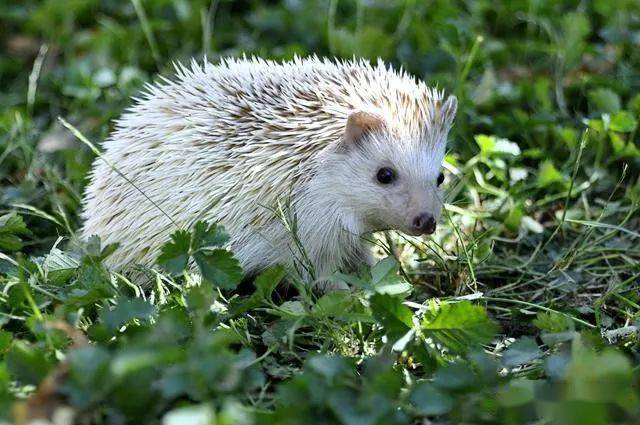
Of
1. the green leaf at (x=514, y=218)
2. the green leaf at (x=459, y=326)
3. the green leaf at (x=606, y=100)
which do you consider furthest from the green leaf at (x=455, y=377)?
the green leaf at (x=606, y=100)

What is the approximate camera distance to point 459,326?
294 cm

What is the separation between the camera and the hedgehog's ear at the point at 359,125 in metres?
3.44

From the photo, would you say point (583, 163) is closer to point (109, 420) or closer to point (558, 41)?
point (558, 41)

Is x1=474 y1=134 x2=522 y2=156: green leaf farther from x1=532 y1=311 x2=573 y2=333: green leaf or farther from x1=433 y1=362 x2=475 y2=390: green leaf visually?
x1=433 y1=362 x2=475 y2=390: green leaf

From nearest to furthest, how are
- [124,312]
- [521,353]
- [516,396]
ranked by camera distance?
[516,396] < [124,312] < [521,353]

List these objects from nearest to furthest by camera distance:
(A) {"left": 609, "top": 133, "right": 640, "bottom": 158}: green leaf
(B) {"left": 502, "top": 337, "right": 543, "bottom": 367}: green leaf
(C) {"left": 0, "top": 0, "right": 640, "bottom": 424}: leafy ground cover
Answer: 1. (C) {"left": 0, "top": 0, "right": 640, "bottom": 424}: leafy ground cover
2. (B) {"left": 502, "top": 337, "right": 543, "bottom": 367}: green leaf
3. (A) {"left": 609, "top": 133, "right": 640, "bottom": 158}: green leaf

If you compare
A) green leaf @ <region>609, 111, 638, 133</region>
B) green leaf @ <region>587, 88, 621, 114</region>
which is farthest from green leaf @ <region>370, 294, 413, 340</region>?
green leaf @ <region>587, 88, 621, 114</region>

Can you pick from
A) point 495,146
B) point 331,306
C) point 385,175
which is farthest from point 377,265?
point 495,146

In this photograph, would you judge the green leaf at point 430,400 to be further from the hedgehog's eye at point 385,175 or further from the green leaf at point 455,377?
the hedgehog's eye at point 385,175

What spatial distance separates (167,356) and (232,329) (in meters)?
0.77

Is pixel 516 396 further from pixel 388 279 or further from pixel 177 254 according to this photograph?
pixel 177 254

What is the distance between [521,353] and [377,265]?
0.58 meters

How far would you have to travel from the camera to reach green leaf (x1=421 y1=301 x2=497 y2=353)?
291 centimetres

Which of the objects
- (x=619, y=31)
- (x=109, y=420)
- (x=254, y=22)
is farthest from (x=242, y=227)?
(x=619, y=31)
